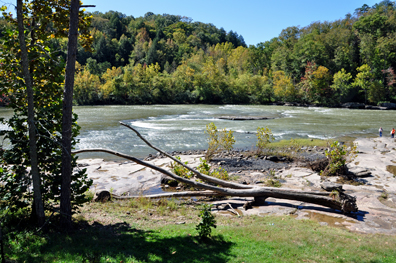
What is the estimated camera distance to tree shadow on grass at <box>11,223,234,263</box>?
4656mm

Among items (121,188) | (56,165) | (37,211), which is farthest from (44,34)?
(121,188)

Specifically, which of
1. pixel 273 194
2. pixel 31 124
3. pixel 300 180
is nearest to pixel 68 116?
pixel 31 124

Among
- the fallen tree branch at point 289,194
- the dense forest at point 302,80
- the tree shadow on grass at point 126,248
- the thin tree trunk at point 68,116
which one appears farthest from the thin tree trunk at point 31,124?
the dense forest at point 302,80

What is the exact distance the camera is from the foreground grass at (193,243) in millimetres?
4832

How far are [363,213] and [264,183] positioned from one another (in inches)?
150

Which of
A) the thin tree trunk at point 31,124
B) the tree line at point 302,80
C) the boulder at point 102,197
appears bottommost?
the boulder at point 102,197

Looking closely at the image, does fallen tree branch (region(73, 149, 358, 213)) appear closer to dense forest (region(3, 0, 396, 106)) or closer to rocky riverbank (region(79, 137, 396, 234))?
rocky riverbank (region(79, 137, 396, 234))

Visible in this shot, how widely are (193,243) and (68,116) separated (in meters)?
3.94

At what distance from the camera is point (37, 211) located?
217 inches

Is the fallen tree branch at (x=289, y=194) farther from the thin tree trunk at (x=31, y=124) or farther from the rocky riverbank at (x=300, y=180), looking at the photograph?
the thin tree trunk at (x=31, y=124)

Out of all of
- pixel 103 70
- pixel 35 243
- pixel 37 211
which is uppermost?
pixel 103 70

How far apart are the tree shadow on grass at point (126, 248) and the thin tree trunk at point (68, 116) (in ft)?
1.96

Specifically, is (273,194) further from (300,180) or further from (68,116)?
(68,116)

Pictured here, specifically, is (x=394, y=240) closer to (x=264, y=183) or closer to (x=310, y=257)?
(x=310, y=257)
